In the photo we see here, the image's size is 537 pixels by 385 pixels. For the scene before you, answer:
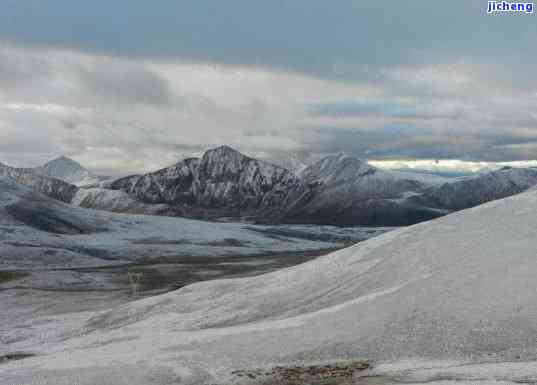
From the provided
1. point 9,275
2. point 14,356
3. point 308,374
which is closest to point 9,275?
point 9,275

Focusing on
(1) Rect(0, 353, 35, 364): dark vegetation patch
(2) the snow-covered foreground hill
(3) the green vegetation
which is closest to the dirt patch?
(2) the snow-covered foreground hill

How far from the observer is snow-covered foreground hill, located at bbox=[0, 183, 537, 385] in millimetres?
32625

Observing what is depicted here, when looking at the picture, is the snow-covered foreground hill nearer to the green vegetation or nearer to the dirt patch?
the dirt patch

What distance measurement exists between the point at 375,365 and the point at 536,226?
24.4 m

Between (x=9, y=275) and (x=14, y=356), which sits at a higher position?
(x=14, y=356)

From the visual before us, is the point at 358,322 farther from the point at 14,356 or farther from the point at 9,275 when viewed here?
the point at 9,275

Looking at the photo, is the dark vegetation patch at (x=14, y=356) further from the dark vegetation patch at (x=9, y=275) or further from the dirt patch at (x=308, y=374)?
the dark vegetation patch at (x=9, y=275)

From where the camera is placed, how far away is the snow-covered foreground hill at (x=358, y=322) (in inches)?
1284

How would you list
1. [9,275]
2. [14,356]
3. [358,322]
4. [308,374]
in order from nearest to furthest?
[308,374] → [358,322] → [14,356] → [9,275]

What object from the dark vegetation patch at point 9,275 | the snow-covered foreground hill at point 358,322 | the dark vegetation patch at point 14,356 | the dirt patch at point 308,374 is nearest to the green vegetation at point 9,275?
the dark vegetation patch at point 9,275

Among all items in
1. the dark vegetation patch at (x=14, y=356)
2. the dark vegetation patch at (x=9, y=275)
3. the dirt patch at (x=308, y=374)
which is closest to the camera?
the dirt patch at (x=308, y=374)

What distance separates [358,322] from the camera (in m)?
39.0

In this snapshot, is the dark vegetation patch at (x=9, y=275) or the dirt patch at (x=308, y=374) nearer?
the dirt patch at (x=308, y=374)

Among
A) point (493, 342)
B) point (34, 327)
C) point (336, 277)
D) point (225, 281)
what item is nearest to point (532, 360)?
point (493, 342)
